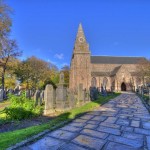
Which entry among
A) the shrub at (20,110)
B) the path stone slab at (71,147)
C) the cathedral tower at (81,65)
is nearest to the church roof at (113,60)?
the cathedral tower at (81,65)

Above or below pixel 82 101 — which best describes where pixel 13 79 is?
above

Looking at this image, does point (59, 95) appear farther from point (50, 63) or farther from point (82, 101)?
point (50, 63)

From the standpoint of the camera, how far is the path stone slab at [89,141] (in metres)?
4.48

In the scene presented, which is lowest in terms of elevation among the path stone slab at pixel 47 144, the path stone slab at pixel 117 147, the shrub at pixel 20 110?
the path stone slab at pixel 117 147

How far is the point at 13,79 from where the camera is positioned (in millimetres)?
45438

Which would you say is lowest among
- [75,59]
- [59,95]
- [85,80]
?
[59,95]

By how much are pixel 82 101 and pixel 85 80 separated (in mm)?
37723

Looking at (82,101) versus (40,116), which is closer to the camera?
(40,116)

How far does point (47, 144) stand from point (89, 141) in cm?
112

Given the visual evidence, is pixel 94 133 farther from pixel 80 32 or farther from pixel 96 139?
pixel 80 32

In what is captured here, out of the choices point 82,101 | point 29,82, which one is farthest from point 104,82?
point 82,101

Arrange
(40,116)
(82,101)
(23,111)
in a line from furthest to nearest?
(82,101)
(40,116)
(23,111)

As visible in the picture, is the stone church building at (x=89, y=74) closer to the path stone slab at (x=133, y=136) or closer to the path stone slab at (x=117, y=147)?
the path stone slab at (x=133, y=136)

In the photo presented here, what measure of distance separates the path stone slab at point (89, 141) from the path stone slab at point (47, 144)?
1.62 ft
